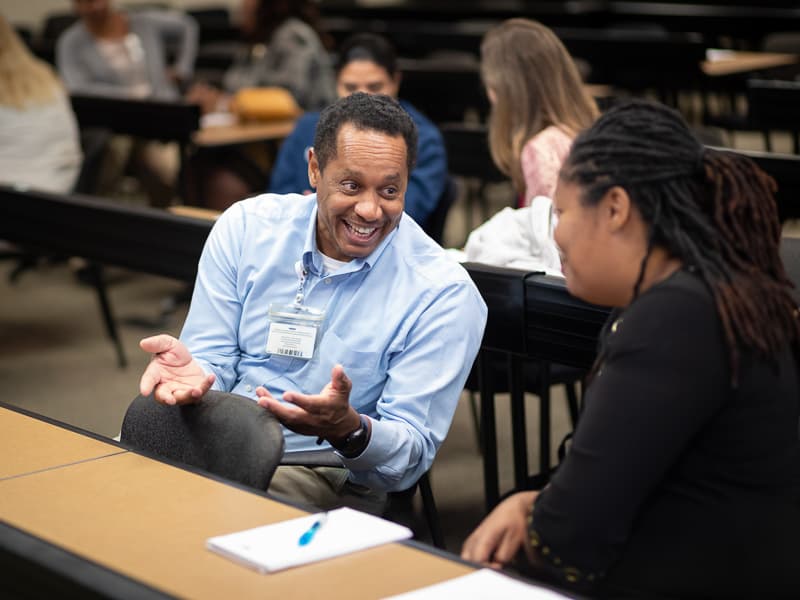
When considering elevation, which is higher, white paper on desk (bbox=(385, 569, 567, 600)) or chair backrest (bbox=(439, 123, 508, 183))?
white paper on desk (bbox=(385, 569, 567, 600))

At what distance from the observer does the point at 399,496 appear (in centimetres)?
226

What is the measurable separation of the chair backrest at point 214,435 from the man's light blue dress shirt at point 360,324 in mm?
216

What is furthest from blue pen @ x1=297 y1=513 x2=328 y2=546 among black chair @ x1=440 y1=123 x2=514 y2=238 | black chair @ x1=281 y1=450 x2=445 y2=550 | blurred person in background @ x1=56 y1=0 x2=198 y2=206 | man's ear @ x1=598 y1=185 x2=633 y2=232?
blurred person in background @ x1=56 y1=0 x2=198 y2=206

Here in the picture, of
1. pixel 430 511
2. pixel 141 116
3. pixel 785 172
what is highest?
pixel 785 172

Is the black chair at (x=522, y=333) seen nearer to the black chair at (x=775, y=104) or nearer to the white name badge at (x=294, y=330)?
the white name badge at (x=294, y=330)

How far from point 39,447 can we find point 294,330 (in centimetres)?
54

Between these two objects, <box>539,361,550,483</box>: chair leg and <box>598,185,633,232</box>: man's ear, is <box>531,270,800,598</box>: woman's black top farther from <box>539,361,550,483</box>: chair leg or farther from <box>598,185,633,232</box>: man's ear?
<box>539,361,550,483</box>: chair leg

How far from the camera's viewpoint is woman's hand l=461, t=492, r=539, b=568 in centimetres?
159

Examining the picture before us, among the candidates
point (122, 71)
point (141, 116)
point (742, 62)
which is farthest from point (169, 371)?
point (742, 62)

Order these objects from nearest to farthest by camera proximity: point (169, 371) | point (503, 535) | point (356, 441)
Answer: point (503, 535) < point (356, 441) < point (169, 371)

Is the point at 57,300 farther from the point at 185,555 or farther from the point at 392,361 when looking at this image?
the point at 185,555

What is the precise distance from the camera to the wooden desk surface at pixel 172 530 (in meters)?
1.41

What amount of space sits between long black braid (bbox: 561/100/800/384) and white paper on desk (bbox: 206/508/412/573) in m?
0.51

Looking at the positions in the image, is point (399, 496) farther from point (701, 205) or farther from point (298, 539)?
point (701, 205)
